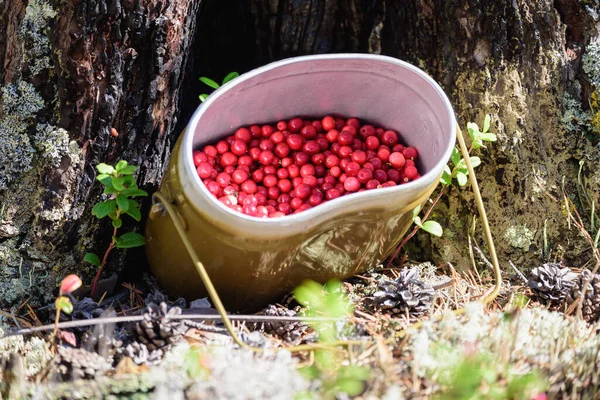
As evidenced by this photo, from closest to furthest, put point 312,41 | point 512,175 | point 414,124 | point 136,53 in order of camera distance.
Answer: point 136,53 < point 414,124 < point 512,175 < point 312,41

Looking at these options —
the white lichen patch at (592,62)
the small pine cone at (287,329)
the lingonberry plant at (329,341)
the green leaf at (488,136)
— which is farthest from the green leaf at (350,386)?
the white lichen patch at (592,62)

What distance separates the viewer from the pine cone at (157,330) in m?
1.37

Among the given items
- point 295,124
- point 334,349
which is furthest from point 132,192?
point 334,349

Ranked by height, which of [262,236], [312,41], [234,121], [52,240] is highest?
[312,41]

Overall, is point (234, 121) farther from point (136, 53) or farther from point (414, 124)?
point (414, 124)

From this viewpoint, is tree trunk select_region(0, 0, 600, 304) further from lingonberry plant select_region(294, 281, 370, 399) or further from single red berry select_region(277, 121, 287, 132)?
lingonberry plant select_region(294, 281, 370, 399)

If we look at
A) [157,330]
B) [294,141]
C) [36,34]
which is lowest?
[157,330]

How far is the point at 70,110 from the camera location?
1.53 m

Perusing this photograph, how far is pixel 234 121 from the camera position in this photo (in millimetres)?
1697

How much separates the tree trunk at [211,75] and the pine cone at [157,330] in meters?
0.39

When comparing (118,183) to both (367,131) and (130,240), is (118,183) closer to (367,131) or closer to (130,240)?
(130,240)

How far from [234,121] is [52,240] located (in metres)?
0.57

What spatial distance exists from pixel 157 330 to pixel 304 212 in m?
0.42

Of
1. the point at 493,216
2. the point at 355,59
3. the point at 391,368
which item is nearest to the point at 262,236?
the point at 391,368
